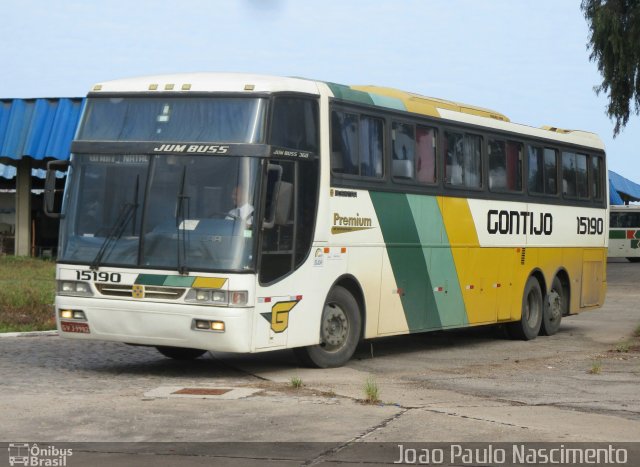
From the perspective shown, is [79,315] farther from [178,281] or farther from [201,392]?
[201,392]

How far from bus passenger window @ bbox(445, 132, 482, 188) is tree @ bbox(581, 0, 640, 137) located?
25482mm

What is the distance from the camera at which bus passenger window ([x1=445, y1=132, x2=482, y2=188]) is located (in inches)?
664

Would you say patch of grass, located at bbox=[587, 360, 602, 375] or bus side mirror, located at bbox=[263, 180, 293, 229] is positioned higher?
bus side mirror, located at bbox=[263, 180, 293, 229]

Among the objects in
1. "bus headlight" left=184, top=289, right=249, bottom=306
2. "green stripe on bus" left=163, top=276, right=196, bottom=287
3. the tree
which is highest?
the tree

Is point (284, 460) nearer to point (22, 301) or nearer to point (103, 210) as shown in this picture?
point (103, 210)

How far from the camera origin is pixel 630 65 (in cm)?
4175

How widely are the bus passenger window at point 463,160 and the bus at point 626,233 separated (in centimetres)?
4660

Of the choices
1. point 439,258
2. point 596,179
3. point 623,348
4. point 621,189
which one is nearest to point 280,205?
point 439,258

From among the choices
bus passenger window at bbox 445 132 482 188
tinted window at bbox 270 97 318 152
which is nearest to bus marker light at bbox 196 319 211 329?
tinted window at bbox 270 97 318 152

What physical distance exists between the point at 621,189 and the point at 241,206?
6814 centimetres

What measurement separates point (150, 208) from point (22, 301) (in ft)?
33.9

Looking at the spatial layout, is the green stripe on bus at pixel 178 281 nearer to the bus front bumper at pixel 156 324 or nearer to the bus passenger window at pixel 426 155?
the bus front bumper at pixel 156 324

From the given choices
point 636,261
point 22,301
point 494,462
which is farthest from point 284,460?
point 636,261

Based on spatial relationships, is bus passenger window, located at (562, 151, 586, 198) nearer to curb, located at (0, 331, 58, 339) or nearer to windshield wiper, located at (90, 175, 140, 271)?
curb, located at (0, 331, 58, 339)
